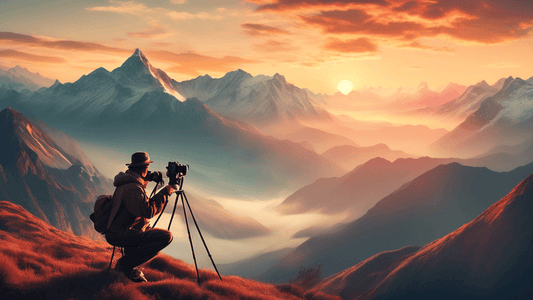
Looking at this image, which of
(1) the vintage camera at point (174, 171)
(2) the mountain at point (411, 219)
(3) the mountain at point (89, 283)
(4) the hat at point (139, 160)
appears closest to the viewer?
(3) the mountain at point (89, 283)

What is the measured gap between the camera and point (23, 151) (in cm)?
17925

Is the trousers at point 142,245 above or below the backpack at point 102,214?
below

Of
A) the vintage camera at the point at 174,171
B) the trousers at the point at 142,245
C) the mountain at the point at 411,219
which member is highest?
the vintage camera at the point at 174,171

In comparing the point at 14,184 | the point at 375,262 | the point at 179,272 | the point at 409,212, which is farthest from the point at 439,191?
the point at 14,184

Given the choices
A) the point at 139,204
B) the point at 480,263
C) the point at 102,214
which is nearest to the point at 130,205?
the point at 139,204

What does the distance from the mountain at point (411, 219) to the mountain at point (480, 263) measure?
6701cm

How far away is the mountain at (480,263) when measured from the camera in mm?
47844

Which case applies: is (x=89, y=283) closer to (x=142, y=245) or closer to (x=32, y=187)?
(x=142, y=245)

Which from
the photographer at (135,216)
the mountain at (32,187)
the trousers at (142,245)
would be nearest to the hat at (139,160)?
the photographer at (135,216)

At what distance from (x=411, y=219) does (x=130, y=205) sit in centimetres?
14306

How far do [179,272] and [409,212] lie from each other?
5536 inches

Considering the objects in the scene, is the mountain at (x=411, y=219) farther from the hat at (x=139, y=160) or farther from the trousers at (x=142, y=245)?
the hat at (x=139, y=160)

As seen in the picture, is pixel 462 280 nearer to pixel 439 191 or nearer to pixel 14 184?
pixel 439 191

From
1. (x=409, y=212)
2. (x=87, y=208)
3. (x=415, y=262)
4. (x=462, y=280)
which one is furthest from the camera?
(x=87, y=208)
